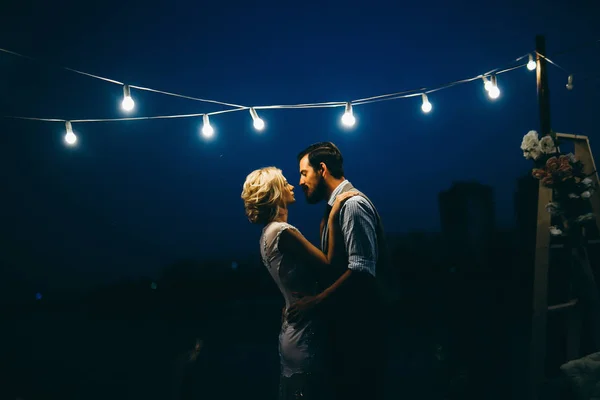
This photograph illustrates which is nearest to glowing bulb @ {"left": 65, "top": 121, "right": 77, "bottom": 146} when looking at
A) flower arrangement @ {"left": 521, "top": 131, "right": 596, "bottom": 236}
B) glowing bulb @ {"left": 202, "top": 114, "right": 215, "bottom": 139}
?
glowing bulb @ {"left": 202, "top": 114, "right": 215, "bottom": 139}

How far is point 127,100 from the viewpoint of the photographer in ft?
10.5

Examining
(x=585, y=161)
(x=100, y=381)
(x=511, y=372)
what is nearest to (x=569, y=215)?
(x=585, y=161)

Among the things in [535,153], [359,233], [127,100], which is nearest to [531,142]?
[535,153]

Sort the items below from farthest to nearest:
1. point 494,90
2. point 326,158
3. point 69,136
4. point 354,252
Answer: point 494,90 → point 69,136 → point 326,158 → point 354,252

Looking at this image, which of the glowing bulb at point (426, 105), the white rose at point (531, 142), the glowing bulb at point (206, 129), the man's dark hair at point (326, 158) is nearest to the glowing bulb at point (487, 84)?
the glowing bulb at point (426, 105)

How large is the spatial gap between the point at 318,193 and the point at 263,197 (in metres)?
0.44

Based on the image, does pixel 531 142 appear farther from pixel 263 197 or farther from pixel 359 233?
pixel 263 197

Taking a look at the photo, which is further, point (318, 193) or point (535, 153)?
point (535, 153)

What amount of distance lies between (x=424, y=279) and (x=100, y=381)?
42.7m

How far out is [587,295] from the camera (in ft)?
13.2

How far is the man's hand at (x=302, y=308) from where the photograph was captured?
7.02ft

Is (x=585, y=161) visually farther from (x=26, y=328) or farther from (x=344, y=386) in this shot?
(x=26, y=328)

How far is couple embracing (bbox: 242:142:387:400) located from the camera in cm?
212

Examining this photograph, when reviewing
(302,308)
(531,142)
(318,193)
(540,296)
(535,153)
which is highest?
(531,142)
